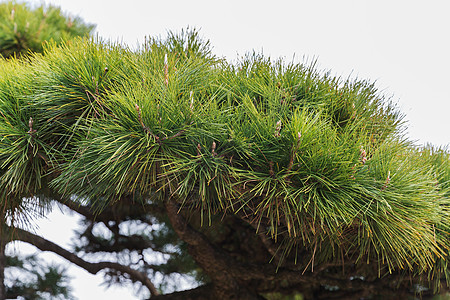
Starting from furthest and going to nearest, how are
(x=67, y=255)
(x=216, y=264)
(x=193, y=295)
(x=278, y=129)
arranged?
1. (x=67, y=255)
2. (x=193, y=295)
3. (x=216, y=264)
4. (x=278, y=129)

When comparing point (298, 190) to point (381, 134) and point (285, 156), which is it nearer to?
point (285, 156)

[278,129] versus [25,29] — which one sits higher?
[25,29]

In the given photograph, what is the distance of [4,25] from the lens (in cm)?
130

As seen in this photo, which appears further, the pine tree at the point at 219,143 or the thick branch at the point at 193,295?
the thick branch at the point at 193,295

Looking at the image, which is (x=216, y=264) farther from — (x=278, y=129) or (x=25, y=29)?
(x=25, y=29)

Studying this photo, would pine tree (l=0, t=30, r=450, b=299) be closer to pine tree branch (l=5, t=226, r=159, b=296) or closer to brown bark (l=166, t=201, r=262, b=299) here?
brown bark (l=166, t=201, r=262, b=299)

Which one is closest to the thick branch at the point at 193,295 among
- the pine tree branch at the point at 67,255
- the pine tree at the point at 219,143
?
the pine tree branch at the point at 67,255

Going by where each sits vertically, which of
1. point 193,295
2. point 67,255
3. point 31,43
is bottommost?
point 193,295

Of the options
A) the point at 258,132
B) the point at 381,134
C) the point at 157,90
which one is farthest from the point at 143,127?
the point at 381,134

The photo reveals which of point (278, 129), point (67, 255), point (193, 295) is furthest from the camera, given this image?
point (67, 255)

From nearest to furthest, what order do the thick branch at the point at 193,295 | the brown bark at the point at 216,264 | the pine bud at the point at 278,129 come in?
the pine bud at the point at 278,129, the brown bark at the point at 216,264, the thick branch at the point at 193,295

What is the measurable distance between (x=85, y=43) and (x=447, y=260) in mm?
786

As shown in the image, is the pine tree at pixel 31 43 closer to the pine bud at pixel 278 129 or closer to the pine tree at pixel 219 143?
the pine tree at pixel 219 143

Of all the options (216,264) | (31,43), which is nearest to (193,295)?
(216,264)
